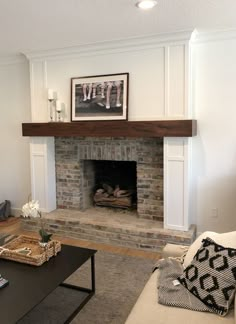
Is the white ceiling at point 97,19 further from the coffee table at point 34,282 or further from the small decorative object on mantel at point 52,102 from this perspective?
the coffee table at point 34,282

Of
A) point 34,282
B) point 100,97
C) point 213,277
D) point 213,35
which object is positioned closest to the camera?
point 213,277

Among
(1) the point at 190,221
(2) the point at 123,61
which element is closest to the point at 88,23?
(2) the point at 123,61

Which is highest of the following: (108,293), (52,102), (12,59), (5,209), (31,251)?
(12,59)

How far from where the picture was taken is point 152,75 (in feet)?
11.1

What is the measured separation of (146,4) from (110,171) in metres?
2.51

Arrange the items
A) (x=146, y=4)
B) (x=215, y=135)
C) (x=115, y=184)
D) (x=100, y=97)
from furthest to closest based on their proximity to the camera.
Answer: (x=115, y=184) → (x=100, y=97) → (x=215, y=135) → (x=146, y=4)

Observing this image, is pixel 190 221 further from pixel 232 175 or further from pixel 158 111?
pixel 158 111

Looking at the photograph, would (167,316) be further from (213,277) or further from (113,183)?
(113,183)

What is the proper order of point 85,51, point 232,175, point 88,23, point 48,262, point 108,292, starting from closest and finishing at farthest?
point 48,262, point 108,292, point 88,23, point 232,175, point 85,51

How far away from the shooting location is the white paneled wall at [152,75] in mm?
3264

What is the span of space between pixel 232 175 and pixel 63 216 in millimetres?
2194

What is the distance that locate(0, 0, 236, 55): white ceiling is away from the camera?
2.39 m

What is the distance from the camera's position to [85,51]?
11.9 ft

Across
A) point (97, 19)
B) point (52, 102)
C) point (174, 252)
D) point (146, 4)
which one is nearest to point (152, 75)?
point (97, 19)
